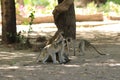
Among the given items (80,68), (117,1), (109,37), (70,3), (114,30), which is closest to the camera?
(80,68)

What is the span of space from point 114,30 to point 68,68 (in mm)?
13527

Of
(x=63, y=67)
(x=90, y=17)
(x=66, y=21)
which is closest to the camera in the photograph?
(x=63, y=67)

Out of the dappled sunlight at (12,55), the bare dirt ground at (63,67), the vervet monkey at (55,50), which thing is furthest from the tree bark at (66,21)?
the vervet monkey at (55,50)

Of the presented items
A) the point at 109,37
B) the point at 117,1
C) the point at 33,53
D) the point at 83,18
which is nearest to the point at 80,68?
the point at 33,53

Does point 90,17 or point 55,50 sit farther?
point 90,17

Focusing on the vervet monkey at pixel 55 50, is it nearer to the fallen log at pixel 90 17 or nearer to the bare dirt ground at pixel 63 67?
the bare dirt ground at pixel 63 67

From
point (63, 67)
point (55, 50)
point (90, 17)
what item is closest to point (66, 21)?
point (55, 50)

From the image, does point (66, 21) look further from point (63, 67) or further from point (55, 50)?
point (63, 67)

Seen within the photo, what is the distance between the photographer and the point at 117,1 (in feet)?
117

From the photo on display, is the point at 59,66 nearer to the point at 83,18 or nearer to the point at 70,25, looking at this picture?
the point at 70,25

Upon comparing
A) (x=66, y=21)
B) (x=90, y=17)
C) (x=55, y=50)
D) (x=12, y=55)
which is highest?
(x=66, y=21)

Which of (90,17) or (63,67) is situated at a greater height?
(90,17)

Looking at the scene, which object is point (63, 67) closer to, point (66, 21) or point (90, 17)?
point (66, 21)

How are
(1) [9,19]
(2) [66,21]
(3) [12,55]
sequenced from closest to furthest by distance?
(3) [12,55], (2) [66,21], (1) [9,19]
